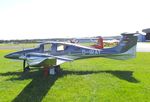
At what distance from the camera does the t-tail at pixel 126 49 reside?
16438 mm

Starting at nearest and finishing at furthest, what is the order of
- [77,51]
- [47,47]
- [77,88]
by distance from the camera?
[77,88] → [47,47] → [77,51]

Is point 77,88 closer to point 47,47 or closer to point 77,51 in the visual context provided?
point 77,51

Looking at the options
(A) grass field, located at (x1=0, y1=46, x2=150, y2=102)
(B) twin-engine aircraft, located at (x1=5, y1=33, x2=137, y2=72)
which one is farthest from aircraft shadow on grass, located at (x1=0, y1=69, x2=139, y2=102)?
(B) twin-engine aircraft, located at (x1=5, y1=33, x2=137, y2=72)

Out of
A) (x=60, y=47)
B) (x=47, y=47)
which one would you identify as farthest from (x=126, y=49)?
Result: (x=47, y=47)

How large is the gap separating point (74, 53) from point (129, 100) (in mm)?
7148

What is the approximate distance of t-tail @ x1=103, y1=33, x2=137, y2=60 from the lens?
53.9 feet

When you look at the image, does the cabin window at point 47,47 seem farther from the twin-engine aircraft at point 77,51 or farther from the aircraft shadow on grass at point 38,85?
the aircraft shadow on grass at point 38,85

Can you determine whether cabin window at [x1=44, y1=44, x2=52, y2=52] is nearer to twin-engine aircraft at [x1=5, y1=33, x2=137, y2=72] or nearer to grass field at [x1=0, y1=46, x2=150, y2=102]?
twin-engine aircraft at [x1=5, y1=33, x2=137, y2=72]

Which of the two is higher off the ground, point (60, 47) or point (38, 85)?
point (60, 47)

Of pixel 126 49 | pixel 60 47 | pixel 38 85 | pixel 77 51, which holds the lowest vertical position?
pixel 38 85

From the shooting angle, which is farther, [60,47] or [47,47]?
[60,47]

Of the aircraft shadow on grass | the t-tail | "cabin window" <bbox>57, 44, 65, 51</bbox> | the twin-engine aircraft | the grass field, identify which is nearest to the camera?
the grass field

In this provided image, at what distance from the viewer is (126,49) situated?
1648cm

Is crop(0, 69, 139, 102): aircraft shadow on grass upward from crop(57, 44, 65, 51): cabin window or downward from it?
downward
